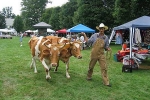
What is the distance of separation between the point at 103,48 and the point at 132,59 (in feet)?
11.3

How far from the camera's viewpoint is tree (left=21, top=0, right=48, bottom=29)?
68.7 metres

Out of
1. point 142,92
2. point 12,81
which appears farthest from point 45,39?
point 142,92

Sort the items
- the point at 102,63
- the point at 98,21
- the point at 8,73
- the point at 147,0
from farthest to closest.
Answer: the point at 98,21 → the point at 147,0 → the point at 8,73 → the point at 102,63

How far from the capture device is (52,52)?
23.6 ft

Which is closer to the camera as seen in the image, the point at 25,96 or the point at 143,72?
the point at 25,96

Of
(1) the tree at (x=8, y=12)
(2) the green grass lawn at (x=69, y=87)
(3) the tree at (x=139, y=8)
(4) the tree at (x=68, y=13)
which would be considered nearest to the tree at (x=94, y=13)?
(3) the tree at (x=139, y=8)

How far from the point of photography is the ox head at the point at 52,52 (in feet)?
23.3

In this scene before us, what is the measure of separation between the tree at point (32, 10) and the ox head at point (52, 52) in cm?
6294

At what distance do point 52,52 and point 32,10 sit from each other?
210 ft

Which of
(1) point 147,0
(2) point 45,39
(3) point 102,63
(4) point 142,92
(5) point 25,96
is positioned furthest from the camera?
(1) point 147,0

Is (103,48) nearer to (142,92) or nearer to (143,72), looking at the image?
(142,92)

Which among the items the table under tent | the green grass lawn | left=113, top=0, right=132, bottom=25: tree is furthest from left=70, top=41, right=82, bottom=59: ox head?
left=113, top=0, right=132, bottom=25: tree

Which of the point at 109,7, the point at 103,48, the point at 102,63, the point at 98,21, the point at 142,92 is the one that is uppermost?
the point at 109,7

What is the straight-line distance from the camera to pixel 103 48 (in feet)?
25.4
